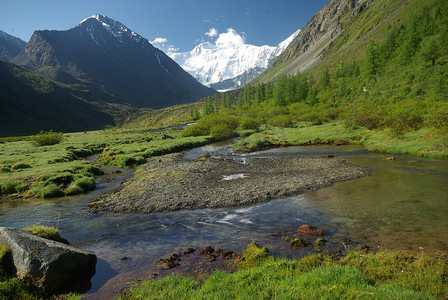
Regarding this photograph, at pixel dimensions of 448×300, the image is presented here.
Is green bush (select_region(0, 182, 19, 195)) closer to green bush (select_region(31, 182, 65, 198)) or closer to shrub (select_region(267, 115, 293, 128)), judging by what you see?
green bush (select_region(31, 182, 65, 198))

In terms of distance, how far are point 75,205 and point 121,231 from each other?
33.6 feet

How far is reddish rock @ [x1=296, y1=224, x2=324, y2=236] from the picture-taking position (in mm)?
14091

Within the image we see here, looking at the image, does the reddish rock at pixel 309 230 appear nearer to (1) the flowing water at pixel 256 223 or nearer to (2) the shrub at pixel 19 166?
(1) the flowing water at pixel 256 223

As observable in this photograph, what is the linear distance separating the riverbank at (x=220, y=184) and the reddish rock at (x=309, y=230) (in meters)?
6.57

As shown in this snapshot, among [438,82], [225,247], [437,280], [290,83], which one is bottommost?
[225,247]

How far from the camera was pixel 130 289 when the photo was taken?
9.46 m

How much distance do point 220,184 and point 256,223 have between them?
1132 cm

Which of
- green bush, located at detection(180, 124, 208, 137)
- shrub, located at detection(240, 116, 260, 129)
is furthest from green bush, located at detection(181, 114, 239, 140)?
shrub, located at detection(240, 116, 260, 129)


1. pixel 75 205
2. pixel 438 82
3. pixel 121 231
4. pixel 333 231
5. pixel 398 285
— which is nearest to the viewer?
pixel 398 285

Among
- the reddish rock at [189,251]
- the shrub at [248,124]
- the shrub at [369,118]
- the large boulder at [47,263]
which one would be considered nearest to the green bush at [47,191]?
the large boulder at [47,263]

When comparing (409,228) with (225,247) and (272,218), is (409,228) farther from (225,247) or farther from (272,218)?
(225,247)

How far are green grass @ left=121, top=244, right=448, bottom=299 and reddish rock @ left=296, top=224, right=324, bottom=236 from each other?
3.25m

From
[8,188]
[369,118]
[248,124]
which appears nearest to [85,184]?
[8,188]

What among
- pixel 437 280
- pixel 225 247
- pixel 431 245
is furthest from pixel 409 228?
pixel 225 247
